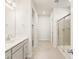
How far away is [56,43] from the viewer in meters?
6.87

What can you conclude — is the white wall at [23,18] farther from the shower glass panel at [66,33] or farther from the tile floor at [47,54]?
the shower glass panel at [66,33]

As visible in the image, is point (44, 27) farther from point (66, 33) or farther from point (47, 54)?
point (47, 54)

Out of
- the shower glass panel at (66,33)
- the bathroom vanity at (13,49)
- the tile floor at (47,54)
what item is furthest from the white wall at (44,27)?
the bathroom vanity at (13,49)

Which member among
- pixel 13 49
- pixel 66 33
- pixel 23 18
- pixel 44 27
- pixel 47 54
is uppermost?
pixel 23 18

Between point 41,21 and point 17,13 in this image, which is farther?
point 41,21

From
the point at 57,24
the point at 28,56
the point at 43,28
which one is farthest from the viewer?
the point at 43,28

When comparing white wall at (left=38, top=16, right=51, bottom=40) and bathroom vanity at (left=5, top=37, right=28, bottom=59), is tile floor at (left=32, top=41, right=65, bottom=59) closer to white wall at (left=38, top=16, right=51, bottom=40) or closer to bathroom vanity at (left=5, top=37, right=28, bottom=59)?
bathroom vanity at (left=5, top=37, right=28, bottom=59)

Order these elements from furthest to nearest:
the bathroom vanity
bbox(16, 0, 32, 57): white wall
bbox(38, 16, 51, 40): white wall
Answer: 1. bbox(38, 16, 51, 40): white wall
2. bbox(16, 0, 32, 57): white wall
3. the bathroom vanity

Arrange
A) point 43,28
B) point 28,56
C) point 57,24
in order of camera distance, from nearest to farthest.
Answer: point 28,56, point 57,24, point 43,28

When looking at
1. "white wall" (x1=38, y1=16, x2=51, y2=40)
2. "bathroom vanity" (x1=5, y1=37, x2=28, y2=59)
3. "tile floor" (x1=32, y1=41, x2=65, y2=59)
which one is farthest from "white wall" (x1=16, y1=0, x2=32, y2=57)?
"white wall" (x1=38, y1=16, x2=51, y2=40)

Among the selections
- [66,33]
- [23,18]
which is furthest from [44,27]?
[23,18]
